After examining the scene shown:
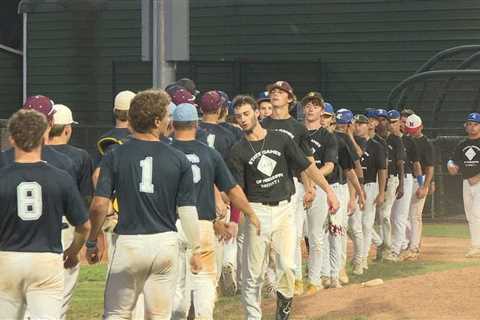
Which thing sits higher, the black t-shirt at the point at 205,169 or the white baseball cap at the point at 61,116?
the white baseball cap at the point at 61,116

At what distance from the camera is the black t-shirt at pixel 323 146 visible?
48.4 ft

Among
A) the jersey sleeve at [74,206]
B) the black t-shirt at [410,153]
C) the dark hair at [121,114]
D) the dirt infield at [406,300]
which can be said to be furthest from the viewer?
the black t-shirt at [410,153]

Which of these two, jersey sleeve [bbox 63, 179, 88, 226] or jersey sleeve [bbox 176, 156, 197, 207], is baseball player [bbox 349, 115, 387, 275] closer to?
jersey sleeve [bbox 176, 156, 197, 207]

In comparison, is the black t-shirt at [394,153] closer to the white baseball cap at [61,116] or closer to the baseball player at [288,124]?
the baseball player at [288,124]

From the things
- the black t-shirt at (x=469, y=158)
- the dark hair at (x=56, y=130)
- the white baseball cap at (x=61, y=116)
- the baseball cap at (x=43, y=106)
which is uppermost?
the baseball cap at (x=43, y=106)

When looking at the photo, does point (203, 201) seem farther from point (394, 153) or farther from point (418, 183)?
point (418, 183)

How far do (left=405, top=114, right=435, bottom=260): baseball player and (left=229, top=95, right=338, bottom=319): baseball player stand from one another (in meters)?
8.38

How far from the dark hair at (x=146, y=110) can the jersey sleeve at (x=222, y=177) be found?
1570mm

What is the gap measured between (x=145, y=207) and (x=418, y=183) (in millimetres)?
12208

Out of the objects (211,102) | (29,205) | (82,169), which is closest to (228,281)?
(211,102)

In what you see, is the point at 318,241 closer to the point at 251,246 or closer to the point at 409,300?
the point at 409,300

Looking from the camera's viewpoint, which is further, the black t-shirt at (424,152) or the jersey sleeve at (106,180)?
the black t-shirt at (424,152)

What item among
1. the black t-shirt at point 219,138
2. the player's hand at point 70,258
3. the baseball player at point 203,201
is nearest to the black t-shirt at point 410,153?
the black t-shirt at point 219,138

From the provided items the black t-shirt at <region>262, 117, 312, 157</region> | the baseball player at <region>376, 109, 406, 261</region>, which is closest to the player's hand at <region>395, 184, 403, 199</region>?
the baseball player at <region>376, 109, 406, 261</region>
